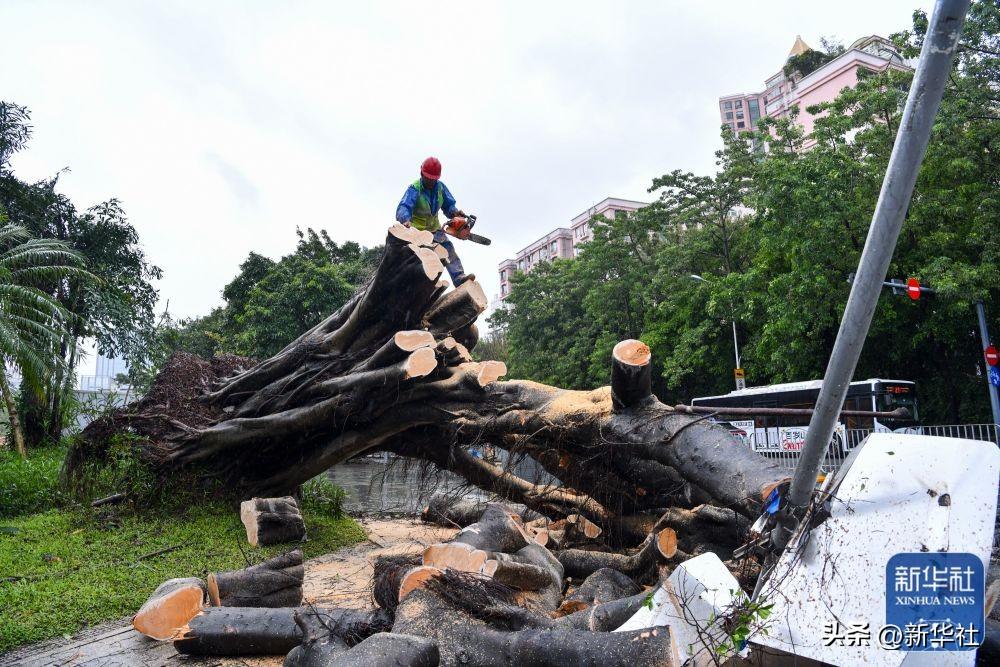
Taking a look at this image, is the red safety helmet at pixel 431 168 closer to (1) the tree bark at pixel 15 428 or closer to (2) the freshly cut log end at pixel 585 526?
(2) the freshly cut log end at pixel 585 526

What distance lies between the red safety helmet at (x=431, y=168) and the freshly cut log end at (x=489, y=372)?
2.19 metres

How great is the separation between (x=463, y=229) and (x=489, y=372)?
68.1 inches

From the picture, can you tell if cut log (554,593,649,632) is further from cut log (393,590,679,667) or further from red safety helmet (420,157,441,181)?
red safety helmet (420,157,441,181)

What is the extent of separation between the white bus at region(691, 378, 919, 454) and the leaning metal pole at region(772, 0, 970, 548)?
929cm

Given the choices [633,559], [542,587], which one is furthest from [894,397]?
[542,587]

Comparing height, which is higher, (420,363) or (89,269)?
(89,269)

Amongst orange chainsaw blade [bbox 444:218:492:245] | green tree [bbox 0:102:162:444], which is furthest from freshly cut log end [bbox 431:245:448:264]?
green tree [bbox 0:102:162:444]

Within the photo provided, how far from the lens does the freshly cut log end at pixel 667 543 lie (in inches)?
190

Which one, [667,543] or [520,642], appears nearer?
[520,642]

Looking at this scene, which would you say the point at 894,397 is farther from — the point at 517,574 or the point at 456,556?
the point at 456,556

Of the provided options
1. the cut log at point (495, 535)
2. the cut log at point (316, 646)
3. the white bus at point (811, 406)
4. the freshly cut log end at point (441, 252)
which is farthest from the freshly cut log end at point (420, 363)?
the white bus at point (811, 406)

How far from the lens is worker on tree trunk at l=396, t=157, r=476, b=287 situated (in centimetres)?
A: 687

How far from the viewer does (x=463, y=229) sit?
708 centimetres

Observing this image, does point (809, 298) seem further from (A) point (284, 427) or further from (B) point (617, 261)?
(A) point (284, 427)
